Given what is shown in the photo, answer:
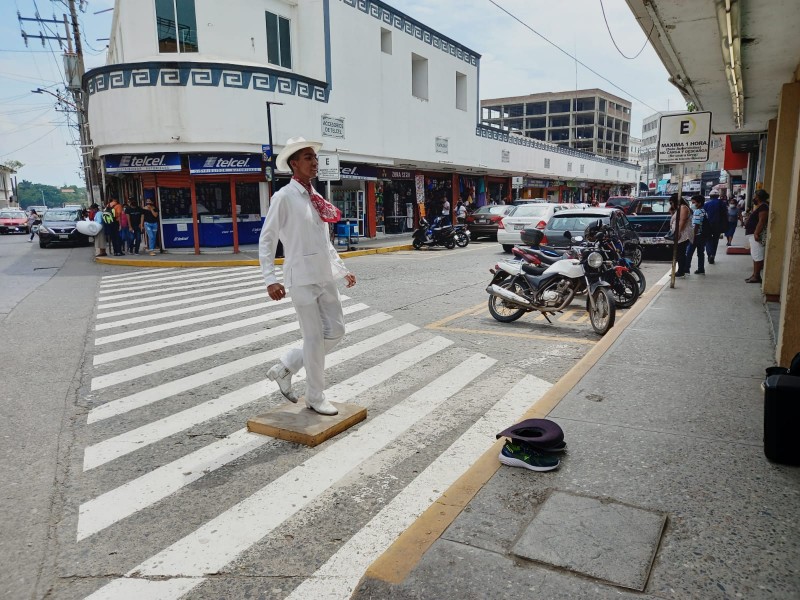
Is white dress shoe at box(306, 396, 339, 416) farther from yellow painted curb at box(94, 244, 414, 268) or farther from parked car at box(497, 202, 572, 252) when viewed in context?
parked car at box(497, 202, 572, 252)

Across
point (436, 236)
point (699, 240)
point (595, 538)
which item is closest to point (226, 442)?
point (595, 538)

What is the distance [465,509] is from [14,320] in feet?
31.4

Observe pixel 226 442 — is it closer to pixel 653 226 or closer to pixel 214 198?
pixel 653 226

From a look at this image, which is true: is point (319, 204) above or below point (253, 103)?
below

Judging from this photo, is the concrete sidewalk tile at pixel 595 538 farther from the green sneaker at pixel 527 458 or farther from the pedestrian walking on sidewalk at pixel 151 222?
the pedestrian walking on sidewalk at pixel 151 222

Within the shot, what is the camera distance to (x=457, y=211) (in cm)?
3108

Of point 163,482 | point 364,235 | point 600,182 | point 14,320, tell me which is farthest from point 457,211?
point 600,182

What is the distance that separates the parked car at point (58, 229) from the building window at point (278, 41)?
12.7m

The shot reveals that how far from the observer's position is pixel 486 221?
82.8 feet

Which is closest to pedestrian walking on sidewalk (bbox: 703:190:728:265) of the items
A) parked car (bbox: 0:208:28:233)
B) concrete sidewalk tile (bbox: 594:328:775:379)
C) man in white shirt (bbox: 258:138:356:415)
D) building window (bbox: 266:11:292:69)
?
concrete sidewalk tile (bbox: 594:328:775:379)

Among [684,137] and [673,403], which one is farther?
[684,137]

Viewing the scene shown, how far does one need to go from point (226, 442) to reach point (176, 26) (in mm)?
19120

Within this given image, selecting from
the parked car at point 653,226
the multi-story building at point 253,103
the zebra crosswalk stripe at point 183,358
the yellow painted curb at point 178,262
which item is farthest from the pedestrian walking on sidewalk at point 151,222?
the parked car at point 653,226

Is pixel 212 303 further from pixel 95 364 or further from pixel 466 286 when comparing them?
pixel 466 286
